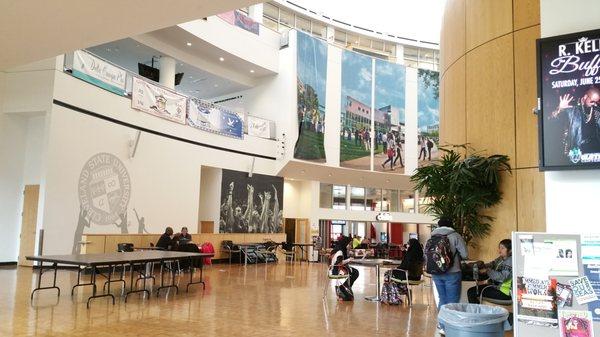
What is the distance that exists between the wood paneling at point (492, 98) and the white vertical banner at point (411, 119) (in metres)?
15.3

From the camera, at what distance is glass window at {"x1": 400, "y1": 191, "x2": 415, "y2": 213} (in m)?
24.8

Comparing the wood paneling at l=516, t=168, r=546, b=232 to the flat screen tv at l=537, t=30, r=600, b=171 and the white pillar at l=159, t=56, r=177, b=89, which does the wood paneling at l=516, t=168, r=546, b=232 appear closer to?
the flat screen tv at l=537, t=30, r=600, b=171

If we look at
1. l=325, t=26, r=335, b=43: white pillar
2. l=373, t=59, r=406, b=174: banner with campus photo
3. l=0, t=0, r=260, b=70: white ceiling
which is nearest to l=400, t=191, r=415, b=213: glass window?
l=373, t=59, r=406, b=174: banner with campus photo

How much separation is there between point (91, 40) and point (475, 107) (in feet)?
17.2

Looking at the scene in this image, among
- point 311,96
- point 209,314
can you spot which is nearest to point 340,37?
point 311,96

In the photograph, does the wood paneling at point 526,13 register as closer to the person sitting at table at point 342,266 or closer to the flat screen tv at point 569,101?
the flat screen tv at point 569,101

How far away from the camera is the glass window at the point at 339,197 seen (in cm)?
2214

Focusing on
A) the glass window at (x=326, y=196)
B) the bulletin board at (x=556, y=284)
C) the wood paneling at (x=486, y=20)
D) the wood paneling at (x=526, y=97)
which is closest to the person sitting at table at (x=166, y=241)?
the wood paneling at (x=486, y=20)

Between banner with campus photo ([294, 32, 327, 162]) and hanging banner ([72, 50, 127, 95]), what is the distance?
738 centimetres

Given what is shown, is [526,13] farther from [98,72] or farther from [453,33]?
[98,72]

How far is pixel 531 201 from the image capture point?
5.72 m

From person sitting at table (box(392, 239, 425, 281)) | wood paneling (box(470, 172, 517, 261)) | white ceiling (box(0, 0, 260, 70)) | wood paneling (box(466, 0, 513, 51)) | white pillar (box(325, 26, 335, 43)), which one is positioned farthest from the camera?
white pillar (box(325, 26, 335, 43))

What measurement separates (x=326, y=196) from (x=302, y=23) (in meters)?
8.36

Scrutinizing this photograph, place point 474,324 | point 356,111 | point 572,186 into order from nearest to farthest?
point 572,186, point 474,324, point 356,111
